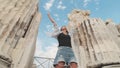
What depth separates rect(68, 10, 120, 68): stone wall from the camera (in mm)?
8125

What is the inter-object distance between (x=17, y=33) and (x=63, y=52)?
1604 millimetres

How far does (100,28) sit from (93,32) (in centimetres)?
62

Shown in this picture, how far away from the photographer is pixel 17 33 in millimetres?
7262

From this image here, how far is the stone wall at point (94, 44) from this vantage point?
8.12m

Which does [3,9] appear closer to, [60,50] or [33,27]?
[33,27]

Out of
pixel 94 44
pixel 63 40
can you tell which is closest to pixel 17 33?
pixel 63 40

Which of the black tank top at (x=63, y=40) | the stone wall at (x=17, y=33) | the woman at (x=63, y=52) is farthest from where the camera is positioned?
the black tank top at (x=63, y=40)

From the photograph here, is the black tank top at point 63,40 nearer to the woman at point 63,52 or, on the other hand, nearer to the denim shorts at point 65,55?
the woman at point 63,52

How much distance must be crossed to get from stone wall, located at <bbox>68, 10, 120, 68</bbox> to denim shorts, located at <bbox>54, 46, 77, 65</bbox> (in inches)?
52.6

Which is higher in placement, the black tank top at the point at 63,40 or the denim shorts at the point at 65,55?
the black tank top at the point at 63,40

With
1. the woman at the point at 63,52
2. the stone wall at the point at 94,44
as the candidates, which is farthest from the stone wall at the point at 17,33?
the stone wall at the point at 94,44

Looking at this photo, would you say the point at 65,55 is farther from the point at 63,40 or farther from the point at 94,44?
the point at 94,44

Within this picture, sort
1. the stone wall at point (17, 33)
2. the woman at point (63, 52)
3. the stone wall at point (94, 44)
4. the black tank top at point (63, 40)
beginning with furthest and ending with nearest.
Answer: the stone wall at point (94, 44) → the black tank top at point (63, 40) → the woman at point (63, 52) → the stone wall at point (17, 33)

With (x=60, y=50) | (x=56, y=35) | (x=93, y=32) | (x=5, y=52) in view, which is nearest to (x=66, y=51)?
(x=60, y=50)
